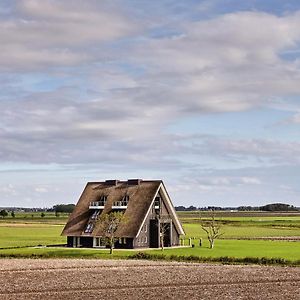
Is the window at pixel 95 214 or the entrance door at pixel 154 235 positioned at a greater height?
the window at pixel 95 214

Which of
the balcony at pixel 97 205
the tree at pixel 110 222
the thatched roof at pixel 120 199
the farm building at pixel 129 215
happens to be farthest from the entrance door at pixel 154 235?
the balcony at pixel 97 205

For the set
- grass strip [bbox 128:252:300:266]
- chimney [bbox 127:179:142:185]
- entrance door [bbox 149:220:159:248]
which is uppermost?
chimney [bbox 127:179:142:185]

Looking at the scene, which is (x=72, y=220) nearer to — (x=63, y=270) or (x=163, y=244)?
(x=163, y=244)

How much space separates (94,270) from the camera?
176 ft

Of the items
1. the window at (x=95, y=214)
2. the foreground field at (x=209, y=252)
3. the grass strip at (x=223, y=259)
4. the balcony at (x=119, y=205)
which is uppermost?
the balcony at (x=119, y=205)

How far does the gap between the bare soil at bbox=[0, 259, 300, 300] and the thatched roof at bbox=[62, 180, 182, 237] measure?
21593mm

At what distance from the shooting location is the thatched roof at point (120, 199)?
272 ft

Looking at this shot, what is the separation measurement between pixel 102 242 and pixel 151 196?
831cm

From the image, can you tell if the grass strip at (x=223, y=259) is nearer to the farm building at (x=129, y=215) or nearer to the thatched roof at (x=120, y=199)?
the farm building at (x=129, y=215)

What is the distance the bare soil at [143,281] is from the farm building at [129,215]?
2155cm

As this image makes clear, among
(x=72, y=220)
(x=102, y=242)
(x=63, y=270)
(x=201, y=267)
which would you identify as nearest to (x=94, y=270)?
(x=63, y=270)

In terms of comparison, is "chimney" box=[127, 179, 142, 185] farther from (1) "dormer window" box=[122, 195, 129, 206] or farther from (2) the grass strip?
(2) the grass strip

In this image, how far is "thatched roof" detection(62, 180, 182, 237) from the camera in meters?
82.9

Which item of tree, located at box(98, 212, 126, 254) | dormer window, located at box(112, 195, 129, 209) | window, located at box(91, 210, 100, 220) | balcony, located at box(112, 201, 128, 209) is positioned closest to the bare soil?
tree, located at box(98, 212, 126, 254)
